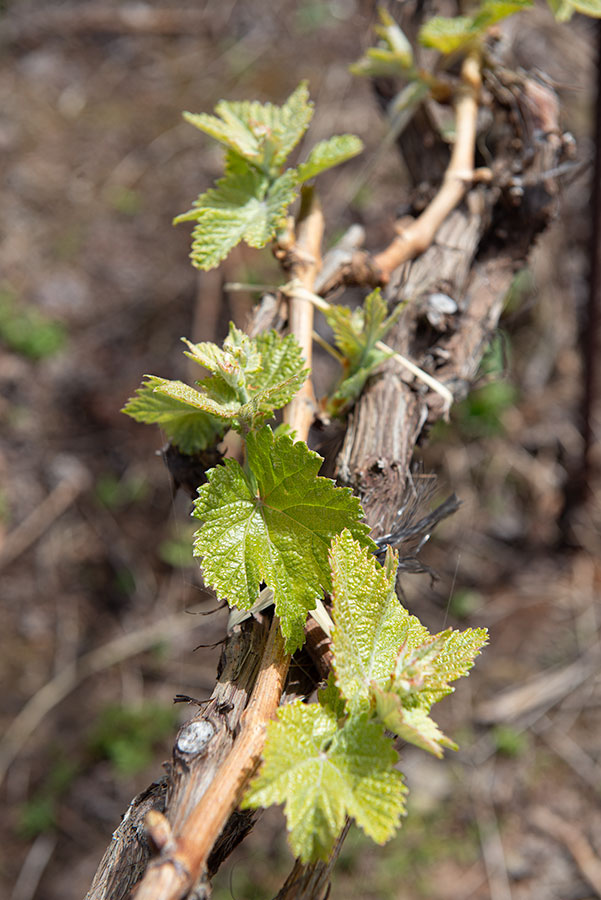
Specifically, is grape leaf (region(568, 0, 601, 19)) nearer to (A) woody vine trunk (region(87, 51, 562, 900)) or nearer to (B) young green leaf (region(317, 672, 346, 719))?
(A) woody vine trunk (region(87, 51, 562, 900))

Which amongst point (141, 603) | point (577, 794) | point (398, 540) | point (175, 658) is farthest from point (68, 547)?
point (398, 540)

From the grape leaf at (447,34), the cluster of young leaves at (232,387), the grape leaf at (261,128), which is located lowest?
the cluster of young leaves at (232,387)

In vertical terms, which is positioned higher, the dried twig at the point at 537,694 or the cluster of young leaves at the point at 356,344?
the cluster of young leaves at the point at 356,344

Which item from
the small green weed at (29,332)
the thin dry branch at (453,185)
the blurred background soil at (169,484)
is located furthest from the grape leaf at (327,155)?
the small green weed at (29,332)

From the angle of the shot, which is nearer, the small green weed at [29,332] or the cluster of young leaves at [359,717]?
the cluster of young leaves at [359,717]

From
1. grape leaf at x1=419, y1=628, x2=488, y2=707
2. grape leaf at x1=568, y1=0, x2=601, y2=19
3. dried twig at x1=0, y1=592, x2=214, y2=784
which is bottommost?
dried twig at x1=0, y1=592, x2=214, y2=784

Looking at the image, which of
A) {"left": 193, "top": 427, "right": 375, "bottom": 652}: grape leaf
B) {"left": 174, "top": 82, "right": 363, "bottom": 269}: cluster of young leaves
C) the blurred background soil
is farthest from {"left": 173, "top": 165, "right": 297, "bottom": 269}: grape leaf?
the blurred background soil

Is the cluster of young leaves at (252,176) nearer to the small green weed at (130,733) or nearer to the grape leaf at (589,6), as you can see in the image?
the grape leaf at (589,6)

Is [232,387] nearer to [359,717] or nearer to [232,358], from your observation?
[232,358]
